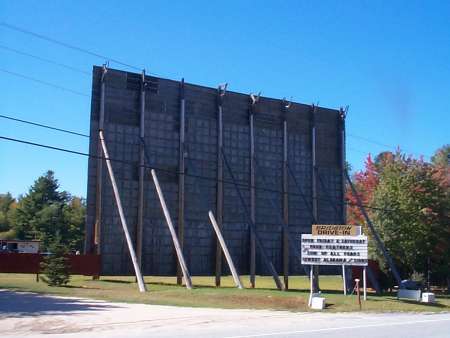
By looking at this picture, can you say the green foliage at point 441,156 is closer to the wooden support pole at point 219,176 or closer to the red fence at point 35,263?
the wooden support pole at point 219,176

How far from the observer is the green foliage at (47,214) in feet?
280

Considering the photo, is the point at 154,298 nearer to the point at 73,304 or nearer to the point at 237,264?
the point at 73,304

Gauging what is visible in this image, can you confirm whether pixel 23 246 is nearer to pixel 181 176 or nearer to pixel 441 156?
pixel 181 176

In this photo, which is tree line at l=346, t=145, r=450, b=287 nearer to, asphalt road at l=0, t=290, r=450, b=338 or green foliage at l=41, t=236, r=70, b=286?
asphalt road at l=0, t=290, r=450, b=338

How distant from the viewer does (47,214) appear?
8612cm

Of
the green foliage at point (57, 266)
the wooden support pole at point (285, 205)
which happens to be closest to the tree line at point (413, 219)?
the wooden support pole at point (285, 205)

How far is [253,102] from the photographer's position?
1473 inches

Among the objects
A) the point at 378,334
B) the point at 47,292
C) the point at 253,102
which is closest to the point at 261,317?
the point at 378,334

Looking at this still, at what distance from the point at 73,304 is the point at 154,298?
422 cm

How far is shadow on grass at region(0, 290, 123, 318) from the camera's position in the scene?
1830cm

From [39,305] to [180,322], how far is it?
6.15 m

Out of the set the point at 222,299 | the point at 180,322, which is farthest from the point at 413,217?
the point at 180,322

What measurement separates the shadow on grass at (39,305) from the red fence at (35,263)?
5.56 meters

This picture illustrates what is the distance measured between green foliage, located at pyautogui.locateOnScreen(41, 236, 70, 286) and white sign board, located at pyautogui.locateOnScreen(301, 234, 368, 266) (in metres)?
11.9
